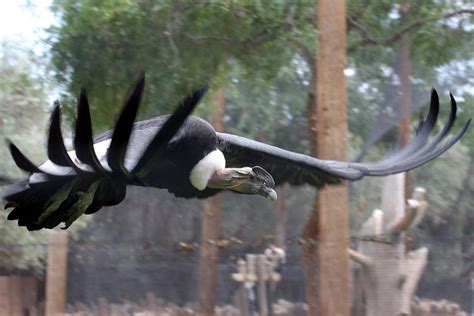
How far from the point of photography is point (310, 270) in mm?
7137

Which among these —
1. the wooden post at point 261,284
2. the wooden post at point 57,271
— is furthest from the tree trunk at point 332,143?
the wooden post at point 57,271

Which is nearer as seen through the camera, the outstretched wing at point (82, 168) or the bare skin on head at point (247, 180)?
the outstretched wing at point (82, 168)

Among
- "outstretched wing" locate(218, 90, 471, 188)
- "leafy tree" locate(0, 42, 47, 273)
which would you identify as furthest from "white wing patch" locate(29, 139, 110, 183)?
"leafy tree" locate(0, 42, 47, 273)

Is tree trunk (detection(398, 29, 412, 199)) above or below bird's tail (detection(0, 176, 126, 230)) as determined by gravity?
above

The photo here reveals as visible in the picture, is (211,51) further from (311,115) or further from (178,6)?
(311,115)

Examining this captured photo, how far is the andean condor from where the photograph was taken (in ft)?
7.74

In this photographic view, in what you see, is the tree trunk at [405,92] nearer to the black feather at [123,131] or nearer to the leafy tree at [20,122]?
the leafy tree at [20,122]

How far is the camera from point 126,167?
8.43 ft

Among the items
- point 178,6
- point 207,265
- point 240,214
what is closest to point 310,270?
point 207,265

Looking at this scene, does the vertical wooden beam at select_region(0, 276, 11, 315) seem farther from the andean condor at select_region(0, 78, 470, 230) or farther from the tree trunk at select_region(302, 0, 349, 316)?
the andean condor at select_region(0, 78, 470, 230)

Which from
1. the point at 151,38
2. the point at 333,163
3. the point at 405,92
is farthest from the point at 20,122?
the point at 333,163

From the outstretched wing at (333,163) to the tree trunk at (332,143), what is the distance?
5.96 feet

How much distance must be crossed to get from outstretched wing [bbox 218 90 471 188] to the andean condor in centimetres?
13

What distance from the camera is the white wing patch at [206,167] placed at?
287cm
